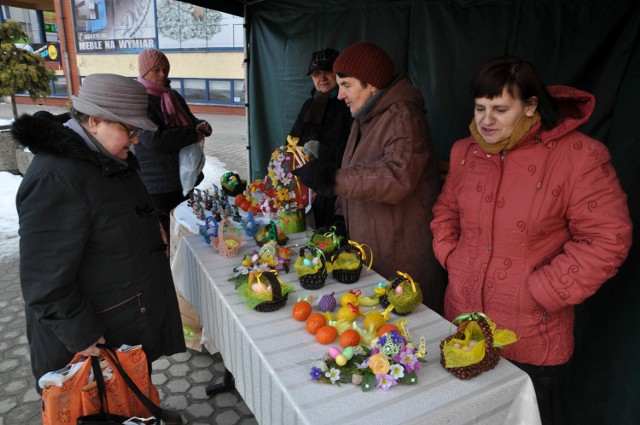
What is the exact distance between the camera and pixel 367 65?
192cm

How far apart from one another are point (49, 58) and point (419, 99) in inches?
803

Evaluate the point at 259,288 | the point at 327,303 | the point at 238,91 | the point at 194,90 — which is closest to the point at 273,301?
the point at 259,288

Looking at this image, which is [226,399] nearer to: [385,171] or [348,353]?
[348,353]

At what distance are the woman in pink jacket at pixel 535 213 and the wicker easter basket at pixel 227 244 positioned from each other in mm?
1070

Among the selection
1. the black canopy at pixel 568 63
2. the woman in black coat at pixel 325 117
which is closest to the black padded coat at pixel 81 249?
the woman in black coat at pixel 325 117

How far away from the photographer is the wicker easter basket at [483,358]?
124cm

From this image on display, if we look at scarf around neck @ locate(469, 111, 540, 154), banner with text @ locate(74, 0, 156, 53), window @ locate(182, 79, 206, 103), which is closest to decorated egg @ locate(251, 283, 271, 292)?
scarf around neck @ locate(469, 111, 540, 154)

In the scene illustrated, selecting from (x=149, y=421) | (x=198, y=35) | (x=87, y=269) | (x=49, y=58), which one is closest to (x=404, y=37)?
(x=87, y=269)

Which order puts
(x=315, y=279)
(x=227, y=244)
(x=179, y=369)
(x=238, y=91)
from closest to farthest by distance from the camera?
(x=315, y=279) → (x=227, y=244) → (x=179, y=369) → (x=238, y=91)

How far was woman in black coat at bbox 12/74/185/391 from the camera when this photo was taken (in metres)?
1.41

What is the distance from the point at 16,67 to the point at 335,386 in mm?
8155

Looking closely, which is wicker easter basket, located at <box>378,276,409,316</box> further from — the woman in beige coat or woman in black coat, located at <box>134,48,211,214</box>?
woman in black coat, located at <box>134,48,211,214</box>

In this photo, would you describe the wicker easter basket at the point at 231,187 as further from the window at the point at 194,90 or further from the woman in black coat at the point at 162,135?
the window at the point at 194,90

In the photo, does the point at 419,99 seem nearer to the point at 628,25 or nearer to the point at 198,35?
the point at 628,25
